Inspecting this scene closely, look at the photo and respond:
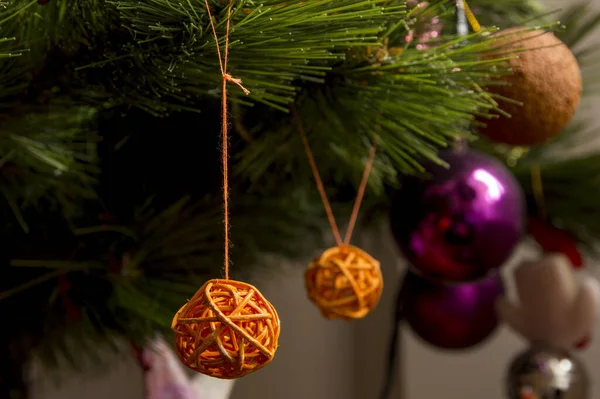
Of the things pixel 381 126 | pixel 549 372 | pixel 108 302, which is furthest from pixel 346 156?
pixel 549 372

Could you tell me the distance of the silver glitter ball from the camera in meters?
0.53

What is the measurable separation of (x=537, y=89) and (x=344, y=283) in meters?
0.15

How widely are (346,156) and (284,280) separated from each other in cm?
54

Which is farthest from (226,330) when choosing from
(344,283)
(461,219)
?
(461,219)

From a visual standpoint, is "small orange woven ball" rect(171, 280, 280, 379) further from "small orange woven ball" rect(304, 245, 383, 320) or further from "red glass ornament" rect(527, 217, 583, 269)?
"red glass ornament" rect(527, 217, 583, 269)

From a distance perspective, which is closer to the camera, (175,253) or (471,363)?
(175,253)

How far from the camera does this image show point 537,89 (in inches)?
13.9

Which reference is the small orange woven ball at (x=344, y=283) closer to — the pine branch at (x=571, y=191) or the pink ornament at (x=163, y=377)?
the pink ornament at (x=163, y=377)

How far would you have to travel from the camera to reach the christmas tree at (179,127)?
0.28 metres

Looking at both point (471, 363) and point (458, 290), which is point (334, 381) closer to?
point (471, 363)

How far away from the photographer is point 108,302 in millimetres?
384

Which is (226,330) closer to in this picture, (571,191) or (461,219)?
(461,219)

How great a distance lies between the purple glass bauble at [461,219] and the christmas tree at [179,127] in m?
0.03

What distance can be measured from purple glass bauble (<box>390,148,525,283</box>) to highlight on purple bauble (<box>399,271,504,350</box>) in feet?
0.42
